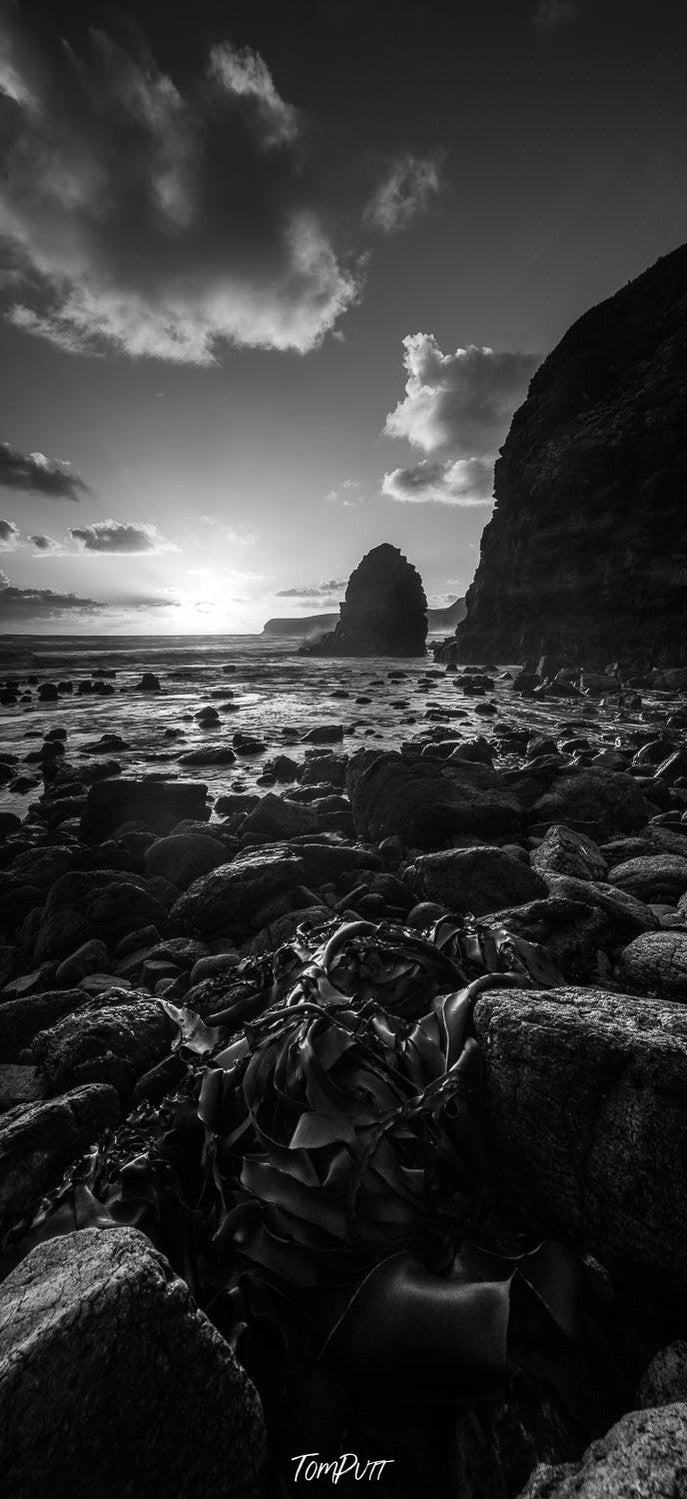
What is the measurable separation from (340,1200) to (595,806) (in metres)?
5.23

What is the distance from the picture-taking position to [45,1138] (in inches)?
76.0

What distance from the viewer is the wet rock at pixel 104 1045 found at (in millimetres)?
2371

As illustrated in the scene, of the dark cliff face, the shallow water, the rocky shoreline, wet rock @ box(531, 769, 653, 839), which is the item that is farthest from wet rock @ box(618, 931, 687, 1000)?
the dark cliff face

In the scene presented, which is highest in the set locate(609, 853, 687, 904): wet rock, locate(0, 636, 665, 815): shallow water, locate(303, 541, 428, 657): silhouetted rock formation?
locate(303, 541, 428, 657): silhouetted rock formation

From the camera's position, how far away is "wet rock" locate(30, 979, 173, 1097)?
2371 mm

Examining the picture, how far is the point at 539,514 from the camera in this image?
37094 mm

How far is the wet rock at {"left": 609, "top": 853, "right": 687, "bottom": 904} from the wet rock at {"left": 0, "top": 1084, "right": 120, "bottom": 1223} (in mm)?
3633

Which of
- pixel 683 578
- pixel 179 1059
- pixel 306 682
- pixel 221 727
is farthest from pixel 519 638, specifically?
pixel 179 1059

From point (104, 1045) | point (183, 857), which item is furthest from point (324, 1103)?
point (183, 857)

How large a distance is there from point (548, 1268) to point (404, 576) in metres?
64.6

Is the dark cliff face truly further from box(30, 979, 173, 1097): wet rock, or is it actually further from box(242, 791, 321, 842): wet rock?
box(30, 979, 173, 1097): wet rock

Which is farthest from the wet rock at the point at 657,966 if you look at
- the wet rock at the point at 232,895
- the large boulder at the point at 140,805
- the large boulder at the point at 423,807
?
the large boulder at the point at 140,805

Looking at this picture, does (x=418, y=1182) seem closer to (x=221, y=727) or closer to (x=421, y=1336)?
(x=421, y=1336)

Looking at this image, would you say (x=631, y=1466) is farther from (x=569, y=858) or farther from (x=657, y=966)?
(x=569, y=858)
